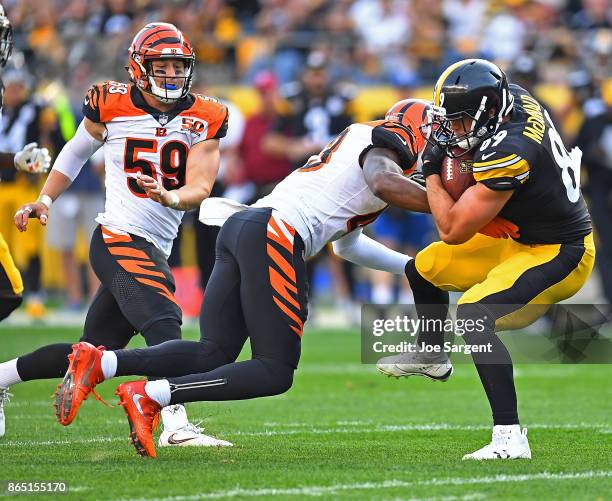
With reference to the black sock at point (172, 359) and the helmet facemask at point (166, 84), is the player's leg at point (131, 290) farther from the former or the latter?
the helmet facemask at point (166, 84)

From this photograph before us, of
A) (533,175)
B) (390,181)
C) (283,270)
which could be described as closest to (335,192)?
(390,181)

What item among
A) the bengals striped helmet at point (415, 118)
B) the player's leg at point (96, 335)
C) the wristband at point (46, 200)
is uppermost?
the bengals striped helmet at point (415, 118)

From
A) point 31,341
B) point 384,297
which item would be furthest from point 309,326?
point 31,341

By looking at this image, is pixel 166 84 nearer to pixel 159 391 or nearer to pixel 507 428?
pixel 159 391

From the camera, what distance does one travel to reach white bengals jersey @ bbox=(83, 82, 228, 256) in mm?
5664

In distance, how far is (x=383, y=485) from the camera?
445cm

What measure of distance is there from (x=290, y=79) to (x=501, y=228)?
8912 mm

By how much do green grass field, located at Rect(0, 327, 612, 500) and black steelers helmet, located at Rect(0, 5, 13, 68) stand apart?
189cm

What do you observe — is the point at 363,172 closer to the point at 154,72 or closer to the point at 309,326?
the point at 154,72

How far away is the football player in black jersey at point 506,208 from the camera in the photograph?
495 centimetres

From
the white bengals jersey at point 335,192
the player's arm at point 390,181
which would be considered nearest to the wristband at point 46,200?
the white bengals jersey at point 335,192

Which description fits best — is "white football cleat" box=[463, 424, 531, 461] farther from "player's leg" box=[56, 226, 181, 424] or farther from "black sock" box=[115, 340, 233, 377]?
"player's leg" box=[56, 226, 181, 424]

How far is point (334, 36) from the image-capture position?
570 inches

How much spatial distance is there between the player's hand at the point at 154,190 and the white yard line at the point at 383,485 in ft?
4.41
